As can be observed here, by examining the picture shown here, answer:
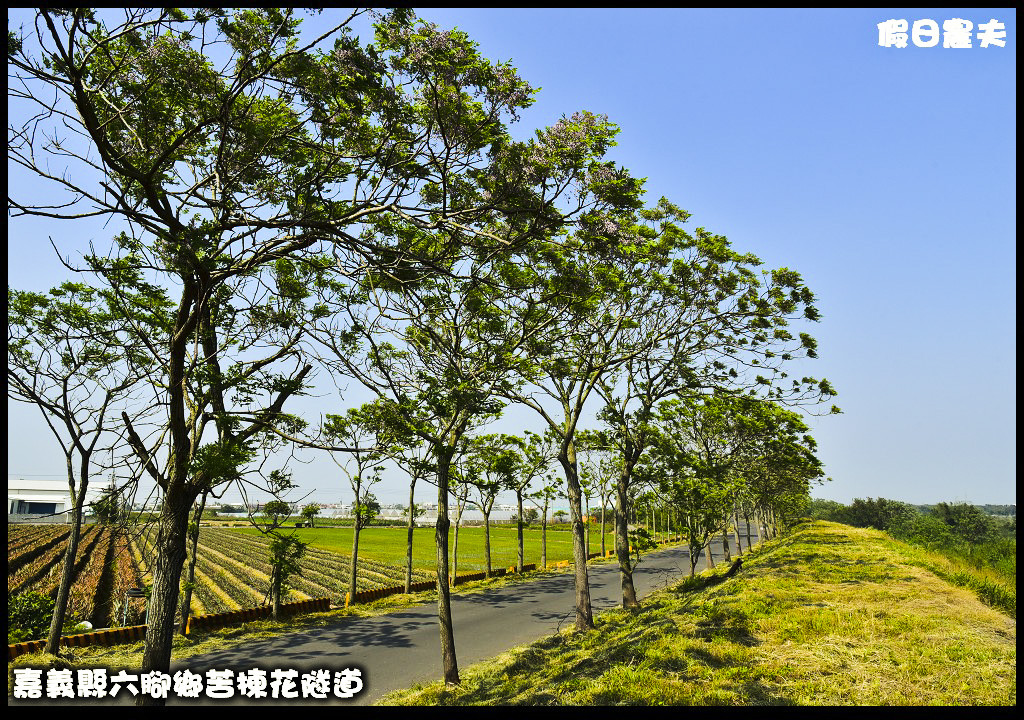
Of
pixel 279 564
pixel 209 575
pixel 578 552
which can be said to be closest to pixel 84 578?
pixel 209 575

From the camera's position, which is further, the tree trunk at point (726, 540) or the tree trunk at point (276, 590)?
the tree trunk at point (726, 540)

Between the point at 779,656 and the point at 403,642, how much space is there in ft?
29.9

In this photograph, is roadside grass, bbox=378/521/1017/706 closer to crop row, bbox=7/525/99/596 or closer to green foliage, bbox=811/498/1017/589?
green foliage, bbox=811/498/1017/589

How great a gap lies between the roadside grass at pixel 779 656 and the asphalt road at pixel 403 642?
105cm

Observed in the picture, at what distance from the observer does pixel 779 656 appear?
9.45 meters

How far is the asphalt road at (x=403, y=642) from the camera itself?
11656mm

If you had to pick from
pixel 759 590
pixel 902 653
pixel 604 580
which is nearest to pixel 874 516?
pixel 604 580

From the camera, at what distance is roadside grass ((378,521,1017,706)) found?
25.4 ft

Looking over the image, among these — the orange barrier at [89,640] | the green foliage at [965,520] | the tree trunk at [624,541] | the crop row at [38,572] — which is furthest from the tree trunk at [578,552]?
the green foliage at [965,520]

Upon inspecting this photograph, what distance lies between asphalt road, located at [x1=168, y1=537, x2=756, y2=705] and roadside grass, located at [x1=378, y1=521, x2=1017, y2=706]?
3.44 feet

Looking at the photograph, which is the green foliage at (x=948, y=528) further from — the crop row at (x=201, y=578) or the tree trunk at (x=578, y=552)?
the crop row at (x=201, y=578)

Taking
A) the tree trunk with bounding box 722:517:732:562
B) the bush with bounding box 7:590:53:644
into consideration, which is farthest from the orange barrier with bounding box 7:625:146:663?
the tree trunk with bounding box 722:517:732:562
